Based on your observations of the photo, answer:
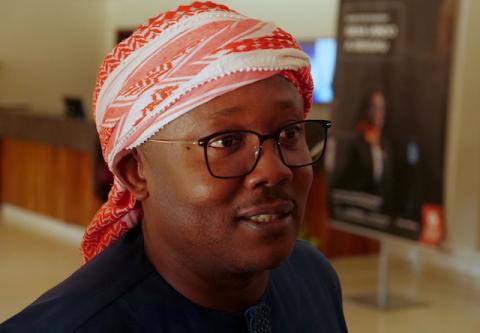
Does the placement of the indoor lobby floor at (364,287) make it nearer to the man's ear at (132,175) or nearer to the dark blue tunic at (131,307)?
the dark blue tunic at (131,307)

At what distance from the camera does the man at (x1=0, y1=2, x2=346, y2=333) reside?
1077 mm

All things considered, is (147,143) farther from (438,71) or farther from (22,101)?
(22,101)

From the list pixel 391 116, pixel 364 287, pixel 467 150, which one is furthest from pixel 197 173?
pixel 467 150

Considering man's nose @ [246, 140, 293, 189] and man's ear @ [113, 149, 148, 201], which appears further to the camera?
man's ear @ [113, 149, 148, 201]

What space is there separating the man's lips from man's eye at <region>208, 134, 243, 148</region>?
82mm

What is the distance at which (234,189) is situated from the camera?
1070 mm

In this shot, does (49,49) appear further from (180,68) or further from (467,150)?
(180,68)

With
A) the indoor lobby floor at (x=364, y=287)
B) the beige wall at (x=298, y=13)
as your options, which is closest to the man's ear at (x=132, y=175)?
the indoor lobby floor at (x=364, y=287)

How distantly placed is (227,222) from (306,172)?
0.45ft

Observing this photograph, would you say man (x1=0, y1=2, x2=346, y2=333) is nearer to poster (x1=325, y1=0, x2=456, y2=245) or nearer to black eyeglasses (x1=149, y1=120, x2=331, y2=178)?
black eyeglasses (x1=149, y1=120, x2=331, y2=178)

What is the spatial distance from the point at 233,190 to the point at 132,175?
195 millimetres

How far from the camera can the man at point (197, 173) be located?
1.08m

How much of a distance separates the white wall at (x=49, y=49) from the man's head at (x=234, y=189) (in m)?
10.4

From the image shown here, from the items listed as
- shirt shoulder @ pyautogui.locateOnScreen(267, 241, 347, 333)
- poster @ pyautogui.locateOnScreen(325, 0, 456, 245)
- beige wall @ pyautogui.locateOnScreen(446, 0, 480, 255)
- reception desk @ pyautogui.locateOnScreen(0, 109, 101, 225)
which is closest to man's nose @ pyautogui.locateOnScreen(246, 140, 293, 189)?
shirt shoulder @ pyautogui.locateOnScreen(267, 241, 347, 333)
